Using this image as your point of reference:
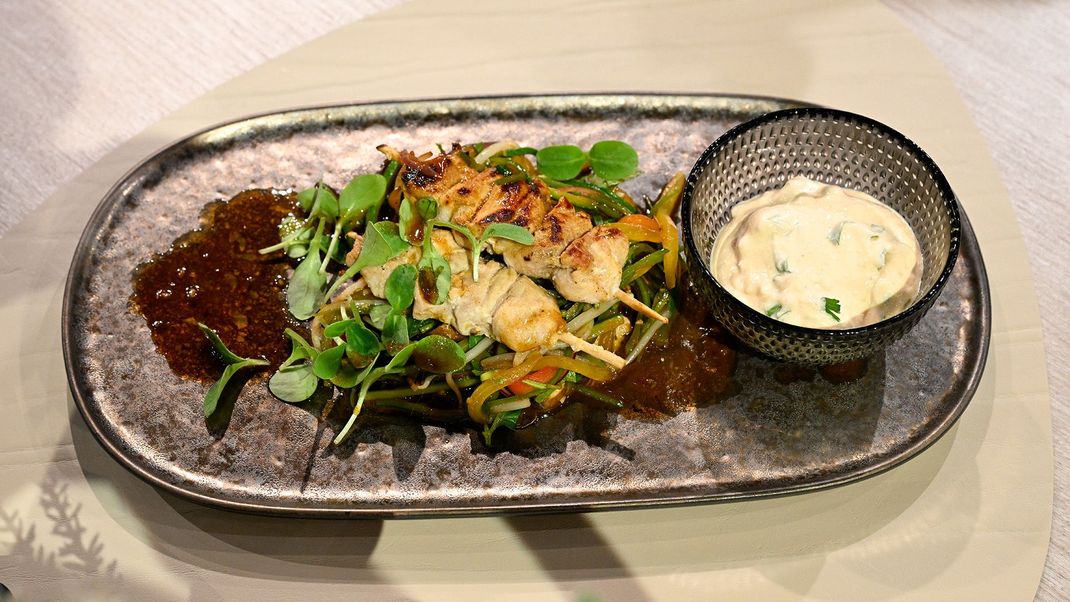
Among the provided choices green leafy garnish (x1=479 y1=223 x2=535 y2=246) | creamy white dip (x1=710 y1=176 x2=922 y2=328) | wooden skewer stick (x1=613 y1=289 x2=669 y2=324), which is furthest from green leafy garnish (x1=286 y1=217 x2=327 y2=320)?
creamy white dip (x1=710 y1=176 x2=922 y2=328)

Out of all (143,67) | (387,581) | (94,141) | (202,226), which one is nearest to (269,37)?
(143,67)

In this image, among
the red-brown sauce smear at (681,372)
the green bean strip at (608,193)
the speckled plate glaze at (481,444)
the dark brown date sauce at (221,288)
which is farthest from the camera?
the green bean strip at (608,193)

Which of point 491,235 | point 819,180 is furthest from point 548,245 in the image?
point 819,180

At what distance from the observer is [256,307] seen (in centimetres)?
351

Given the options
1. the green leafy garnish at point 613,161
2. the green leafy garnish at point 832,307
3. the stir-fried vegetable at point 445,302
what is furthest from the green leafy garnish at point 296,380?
the green leafy garnish at point 832,307

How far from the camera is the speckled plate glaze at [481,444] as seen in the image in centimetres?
308

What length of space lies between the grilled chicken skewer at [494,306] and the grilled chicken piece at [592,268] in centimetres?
11

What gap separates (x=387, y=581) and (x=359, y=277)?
1.20 meters

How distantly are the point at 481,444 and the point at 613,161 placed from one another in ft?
4.28

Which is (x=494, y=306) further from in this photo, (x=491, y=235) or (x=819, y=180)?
(x=819, y=180)

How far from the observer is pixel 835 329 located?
3.02 m

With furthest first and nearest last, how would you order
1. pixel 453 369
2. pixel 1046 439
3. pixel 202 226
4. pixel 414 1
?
1. pixel 414 1
2. pixel 202 226
3. pixel 1046 439
4. pixel 453 369

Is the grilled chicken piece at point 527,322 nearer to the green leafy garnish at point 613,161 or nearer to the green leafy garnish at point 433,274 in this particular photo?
the green leafy garnish at point 433,274

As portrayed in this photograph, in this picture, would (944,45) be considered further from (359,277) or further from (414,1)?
(359,277)
